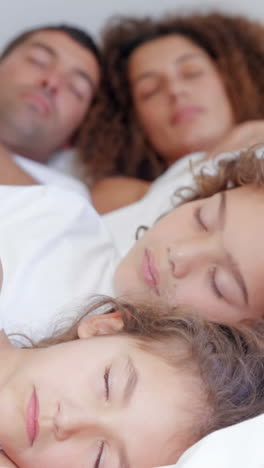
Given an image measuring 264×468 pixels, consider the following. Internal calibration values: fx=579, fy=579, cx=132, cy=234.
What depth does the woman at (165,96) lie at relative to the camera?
70.7 inches

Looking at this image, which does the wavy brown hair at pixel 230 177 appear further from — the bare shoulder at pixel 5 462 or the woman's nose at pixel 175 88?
the bare shoulder at pixel 5 462

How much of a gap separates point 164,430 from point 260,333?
10.5 inches

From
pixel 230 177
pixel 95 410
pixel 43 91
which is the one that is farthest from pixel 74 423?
pixel 43 91

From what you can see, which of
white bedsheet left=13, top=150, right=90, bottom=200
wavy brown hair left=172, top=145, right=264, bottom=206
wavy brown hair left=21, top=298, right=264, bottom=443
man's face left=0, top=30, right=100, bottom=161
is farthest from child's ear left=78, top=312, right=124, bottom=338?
man's face left=0, top=30, right=100, bottom=161

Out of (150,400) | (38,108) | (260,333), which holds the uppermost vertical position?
(38,108)

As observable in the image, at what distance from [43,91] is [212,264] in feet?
3.17

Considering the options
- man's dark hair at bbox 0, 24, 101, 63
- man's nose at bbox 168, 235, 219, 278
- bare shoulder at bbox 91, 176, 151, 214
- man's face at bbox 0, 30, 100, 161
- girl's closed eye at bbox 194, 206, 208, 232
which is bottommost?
bare shoulder at bbox 91, 176, 151, 214

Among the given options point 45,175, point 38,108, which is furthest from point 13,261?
point 38,108

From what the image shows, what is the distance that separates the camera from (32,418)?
770 mm

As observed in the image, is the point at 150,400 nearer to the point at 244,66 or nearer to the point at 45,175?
the point at 45,175

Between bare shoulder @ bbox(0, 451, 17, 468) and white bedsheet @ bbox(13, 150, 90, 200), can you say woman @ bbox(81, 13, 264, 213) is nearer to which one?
white bedsheet @ bbox(13, 150, 90, 200)

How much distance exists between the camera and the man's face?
173 cm

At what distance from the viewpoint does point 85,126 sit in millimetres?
1934

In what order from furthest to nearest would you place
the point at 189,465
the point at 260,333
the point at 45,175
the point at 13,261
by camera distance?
the point at 45,175 < the point at 13,261 < the point at 260,333 < the point at 189,465
